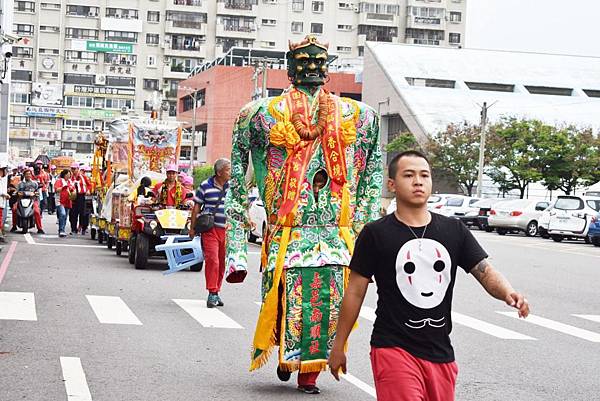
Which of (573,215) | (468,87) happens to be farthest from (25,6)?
(573,215)

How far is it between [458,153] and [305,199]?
187 ft

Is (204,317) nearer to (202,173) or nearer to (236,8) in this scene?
(202,173)

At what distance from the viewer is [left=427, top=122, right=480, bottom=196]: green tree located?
63.4m

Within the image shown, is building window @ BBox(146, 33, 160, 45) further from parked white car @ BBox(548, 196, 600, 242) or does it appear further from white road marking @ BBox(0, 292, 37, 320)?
white road marking @ BBox(0, 292, 37, 320)

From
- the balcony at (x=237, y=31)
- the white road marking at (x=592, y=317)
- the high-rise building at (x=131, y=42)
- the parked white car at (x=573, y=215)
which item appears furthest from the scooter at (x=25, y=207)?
the balcony at (x=237, y=31)

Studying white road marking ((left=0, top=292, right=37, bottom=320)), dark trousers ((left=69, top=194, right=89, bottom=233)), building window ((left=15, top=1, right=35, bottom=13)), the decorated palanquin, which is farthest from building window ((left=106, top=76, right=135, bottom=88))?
white road marking ((left=0, top=292, right=37, bottom=320))

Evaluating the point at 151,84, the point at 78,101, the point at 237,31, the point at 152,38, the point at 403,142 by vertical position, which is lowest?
the point at 403,142

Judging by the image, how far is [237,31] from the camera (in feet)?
338

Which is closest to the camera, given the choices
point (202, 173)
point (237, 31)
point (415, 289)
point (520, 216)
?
point (415, 289)

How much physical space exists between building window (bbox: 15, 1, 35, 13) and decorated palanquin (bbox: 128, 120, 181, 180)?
7848 cm

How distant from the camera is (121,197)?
72.3ft

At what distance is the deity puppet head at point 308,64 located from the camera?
25.7 feet

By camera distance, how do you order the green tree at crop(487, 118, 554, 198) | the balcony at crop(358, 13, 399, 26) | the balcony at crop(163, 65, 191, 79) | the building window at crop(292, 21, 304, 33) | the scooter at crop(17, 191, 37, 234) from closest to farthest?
the scooter at crop(17, 191, 37, 234)
the green tree at crop(487, 118, 554, 198)
the balcony at crop(163, 65, 191, 79)
the building window at crop(292, 21, 304, 33)
the balcony at crop(358, 13, 399, 26)

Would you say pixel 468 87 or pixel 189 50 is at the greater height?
pixel 189 50
